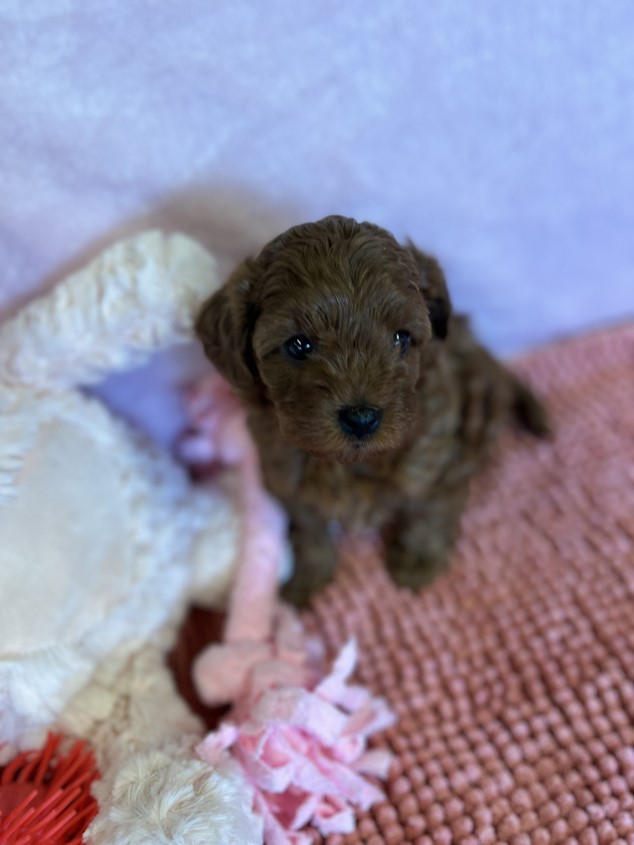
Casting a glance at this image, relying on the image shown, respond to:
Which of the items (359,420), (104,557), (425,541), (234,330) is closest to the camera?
(359,420)

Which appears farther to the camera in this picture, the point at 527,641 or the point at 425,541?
the point at 425,541

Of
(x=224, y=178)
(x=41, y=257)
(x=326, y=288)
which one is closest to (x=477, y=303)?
(x=224, y=178)

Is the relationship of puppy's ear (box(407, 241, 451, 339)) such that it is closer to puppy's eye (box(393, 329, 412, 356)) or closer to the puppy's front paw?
puppy's eye (box(393, 329, 412, 356))

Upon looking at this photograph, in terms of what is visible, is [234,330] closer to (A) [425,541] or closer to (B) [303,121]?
(B) [303,121]

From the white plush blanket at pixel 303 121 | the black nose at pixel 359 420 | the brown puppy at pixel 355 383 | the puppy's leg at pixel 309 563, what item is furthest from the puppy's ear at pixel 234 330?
the puppy's leg at pixel 309 563

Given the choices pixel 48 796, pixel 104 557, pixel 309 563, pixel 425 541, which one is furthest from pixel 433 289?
pixel 48 796

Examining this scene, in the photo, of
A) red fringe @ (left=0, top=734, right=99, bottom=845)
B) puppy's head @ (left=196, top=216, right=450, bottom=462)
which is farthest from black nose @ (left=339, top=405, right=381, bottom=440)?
red fringe @ (left=0, top=734, right=99, bottom=845)

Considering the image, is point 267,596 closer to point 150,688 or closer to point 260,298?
point 150,688
